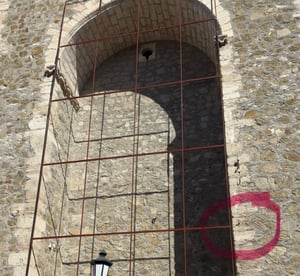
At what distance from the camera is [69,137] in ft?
23.5

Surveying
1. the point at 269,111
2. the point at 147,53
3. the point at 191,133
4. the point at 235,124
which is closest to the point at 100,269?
the point at 235,124

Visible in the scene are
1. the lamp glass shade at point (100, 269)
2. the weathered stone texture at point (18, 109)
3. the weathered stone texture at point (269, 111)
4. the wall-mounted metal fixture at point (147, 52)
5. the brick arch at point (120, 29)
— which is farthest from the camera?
the wall-mounted metal fixture at point (147, 52)

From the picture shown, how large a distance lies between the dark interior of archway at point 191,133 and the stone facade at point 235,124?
0.34 m

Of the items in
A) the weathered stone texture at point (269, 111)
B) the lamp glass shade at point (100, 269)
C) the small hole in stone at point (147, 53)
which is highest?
the small hole in stone at point (147, 53)

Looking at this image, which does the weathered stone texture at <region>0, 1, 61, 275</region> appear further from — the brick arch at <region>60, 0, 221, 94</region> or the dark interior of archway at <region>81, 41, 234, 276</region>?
the dark interior of archway at <region>81, 41, 234, 276</region>

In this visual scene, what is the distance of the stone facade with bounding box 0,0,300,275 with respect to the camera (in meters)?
4.91

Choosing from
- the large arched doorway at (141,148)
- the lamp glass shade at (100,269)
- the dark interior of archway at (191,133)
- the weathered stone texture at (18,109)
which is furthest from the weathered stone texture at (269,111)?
the weathered stone texture at (18,109)

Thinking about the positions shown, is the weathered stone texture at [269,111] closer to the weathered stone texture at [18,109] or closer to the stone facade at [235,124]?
the stone facade at [235,124]

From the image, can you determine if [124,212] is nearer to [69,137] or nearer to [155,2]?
[69,137]

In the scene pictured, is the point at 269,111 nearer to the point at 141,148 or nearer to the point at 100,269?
the point at 141,148

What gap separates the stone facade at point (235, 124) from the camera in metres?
4.91

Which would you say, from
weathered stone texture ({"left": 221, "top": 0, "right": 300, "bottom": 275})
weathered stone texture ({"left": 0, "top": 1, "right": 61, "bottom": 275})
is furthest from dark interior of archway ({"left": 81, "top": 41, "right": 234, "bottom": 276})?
weathered stone texture ({"left": 0, "top": 1, "right": 61, "bottom": 275})

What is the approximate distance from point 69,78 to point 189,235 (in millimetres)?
3256

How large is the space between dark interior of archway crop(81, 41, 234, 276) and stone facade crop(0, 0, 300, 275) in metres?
0.34
